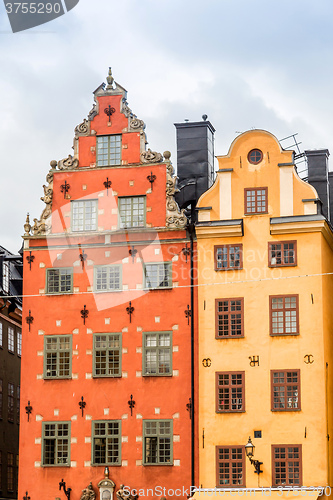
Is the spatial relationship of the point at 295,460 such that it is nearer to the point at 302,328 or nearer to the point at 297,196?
the point at 302,328

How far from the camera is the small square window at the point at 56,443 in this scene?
3953 cm

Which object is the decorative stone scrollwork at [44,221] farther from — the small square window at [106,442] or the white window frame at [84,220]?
the small square window at [106,442]

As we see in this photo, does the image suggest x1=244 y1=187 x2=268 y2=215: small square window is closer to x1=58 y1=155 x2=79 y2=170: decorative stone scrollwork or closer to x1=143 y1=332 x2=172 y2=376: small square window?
x1=143 y1=332 x2=172 y2=376: small square window

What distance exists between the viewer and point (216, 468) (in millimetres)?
38156

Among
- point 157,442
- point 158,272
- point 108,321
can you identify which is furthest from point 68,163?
point 157,442

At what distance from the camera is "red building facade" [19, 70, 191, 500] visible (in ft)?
128

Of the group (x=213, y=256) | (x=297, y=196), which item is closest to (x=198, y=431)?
(x=213, y=256)

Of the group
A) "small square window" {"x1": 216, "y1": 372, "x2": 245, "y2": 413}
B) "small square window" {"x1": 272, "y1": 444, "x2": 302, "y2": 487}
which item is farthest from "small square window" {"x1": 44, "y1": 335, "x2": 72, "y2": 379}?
"small square window" {"x1": 272, "y1": 444, "x2": 302, "y2": 487}

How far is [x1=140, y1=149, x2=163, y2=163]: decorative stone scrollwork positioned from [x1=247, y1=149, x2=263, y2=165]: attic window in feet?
11.7

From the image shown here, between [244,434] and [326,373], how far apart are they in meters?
3.76

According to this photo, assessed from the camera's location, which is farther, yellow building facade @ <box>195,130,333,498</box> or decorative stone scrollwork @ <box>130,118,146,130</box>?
decorative stone scrollwork @ <box>130,118,146,130</box>

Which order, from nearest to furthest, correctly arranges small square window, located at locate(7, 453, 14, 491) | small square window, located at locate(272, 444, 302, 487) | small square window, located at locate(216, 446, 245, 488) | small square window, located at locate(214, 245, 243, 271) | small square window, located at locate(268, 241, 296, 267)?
small square window, located at locate(272, 444, 302, 487) → small square window, located at locate(216, 446, 245, 488) → small square window, located at locate(268, 241, 296, 267) → small square window, located at locate(214, 245, 243, 271) → small square window, located at locate(7, 453, 14, 491)

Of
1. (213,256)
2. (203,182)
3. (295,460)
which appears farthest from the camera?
(203,182)

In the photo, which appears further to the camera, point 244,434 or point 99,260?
point 99,260
